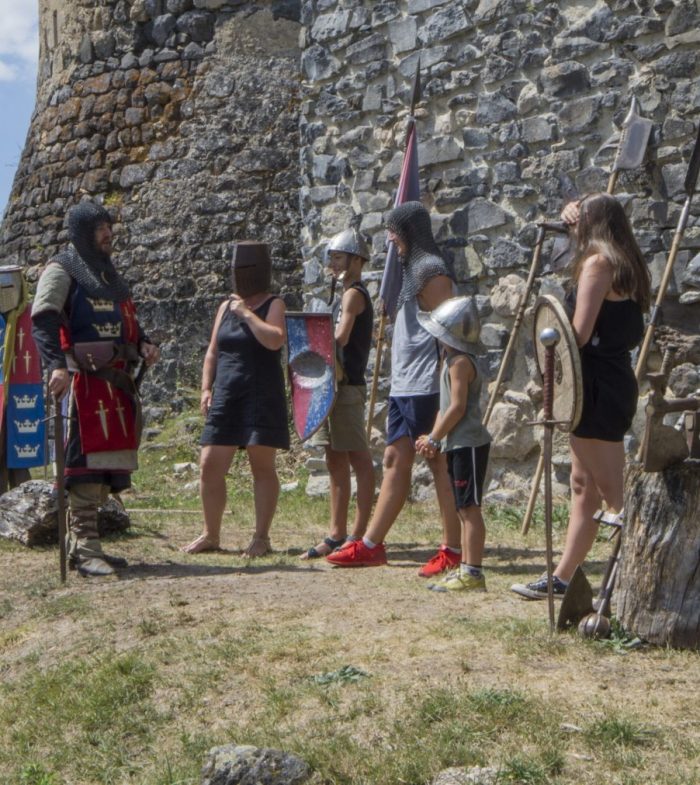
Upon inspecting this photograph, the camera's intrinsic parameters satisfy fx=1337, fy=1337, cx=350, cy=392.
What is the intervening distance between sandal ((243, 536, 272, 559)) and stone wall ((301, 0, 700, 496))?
1937mm

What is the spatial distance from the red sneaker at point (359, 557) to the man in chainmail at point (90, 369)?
3.35 ft

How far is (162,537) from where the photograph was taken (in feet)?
23.8

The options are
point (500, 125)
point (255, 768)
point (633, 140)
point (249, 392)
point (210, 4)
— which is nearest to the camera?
point (255, 768)

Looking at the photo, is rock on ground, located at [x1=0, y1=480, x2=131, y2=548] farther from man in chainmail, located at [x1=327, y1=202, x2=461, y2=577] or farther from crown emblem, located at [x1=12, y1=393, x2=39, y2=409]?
man in chainmail, located at [x1=327, y1=202, x2=461, y2=577]

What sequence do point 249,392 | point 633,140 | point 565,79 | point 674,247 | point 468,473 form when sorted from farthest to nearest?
point 565,79 < point 633,140 < point 674,247 < point 249,392 < point 468,473

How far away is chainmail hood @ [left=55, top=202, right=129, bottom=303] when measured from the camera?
6004mm

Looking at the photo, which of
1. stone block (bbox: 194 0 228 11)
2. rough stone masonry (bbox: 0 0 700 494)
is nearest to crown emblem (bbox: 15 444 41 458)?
rough stone masonry (bbox: 0 0 700 494)

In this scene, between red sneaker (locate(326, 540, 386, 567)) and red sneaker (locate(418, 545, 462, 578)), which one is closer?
red sneaker (locate(418, 545, 462, 578))

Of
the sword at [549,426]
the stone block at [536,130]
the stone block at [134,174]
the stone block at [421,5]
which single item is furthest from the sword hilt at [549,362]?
the stone block at [134,174]

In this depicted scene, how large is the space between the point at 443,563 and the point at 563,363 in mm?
1613

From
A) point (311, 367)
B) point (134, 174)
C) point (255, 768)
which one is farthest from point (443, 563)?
point (134, 174)

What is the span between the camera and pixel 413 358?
19.6 feet

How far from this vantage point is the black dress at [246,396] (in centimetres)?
636

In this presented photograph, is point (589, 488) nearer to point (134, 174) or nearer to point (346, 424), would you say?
point (346, 424)
